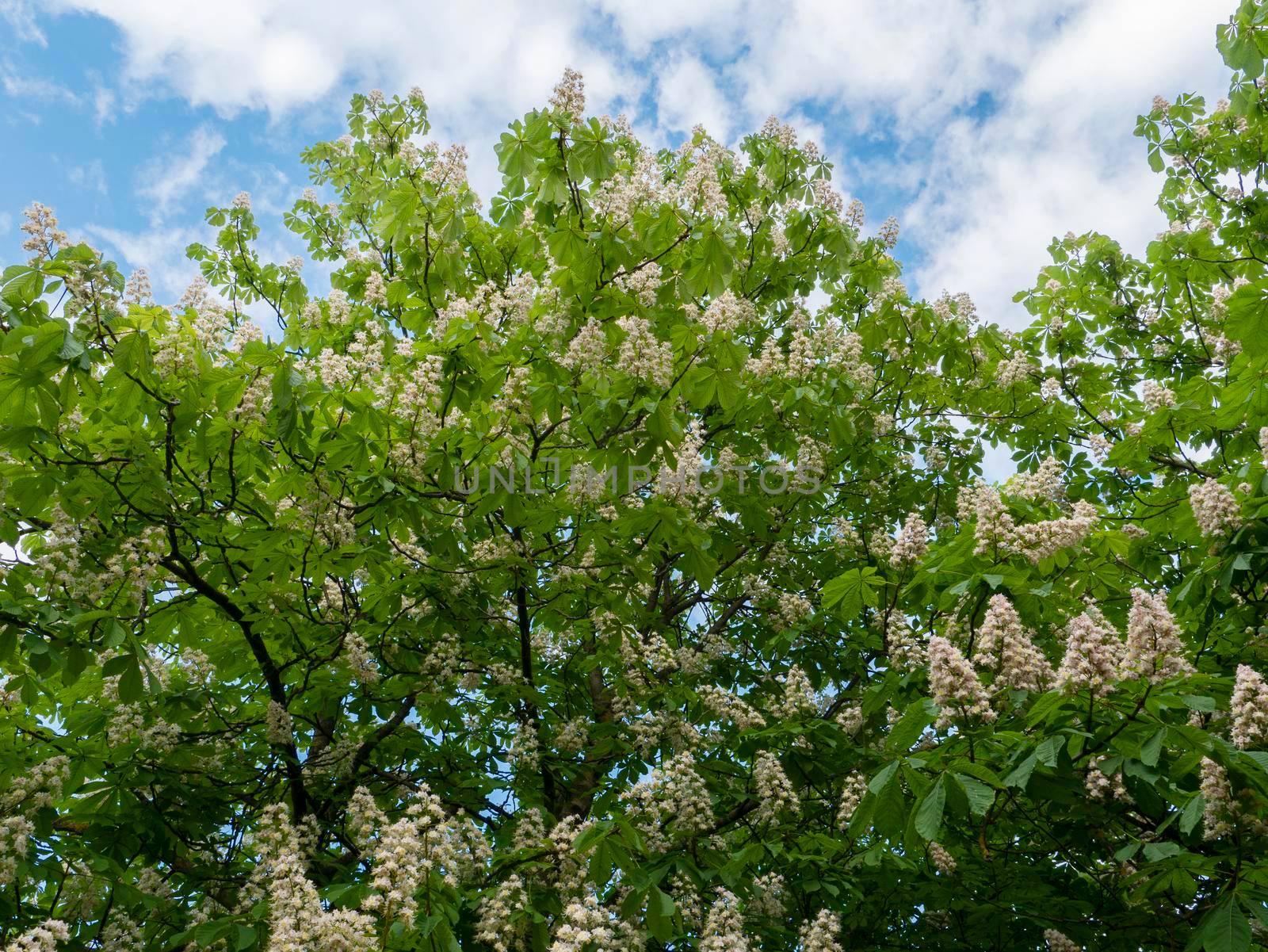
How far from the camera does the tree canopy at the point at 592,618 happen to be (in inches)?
157

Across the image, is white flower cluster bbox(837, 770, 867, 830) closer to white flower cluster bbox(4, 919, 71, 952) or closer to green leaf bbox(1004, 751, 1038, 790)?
green leaf bbox(1004, 751, 1038, 790)

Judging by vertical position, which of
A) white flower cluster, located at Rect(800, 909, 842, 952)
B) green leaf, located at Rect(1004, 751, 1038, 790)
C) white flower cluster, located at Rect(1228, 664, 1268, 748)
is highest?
white flower cluster, located at Rect(1228, 664, 1268, 748)

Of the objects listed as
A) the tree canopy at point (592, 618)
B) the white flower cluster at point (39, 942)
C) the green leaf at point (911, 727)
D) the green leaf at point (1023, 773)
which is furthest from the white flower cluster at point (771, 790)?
the white flower cluster at point (39, 942)

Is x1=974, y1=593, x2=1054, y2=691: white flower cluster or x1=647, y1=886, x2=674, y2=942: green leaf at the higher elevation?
x1=974, y1=593, x2=1054, y2=691: white flower cluster

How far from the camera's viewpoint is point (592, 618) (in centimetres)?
708

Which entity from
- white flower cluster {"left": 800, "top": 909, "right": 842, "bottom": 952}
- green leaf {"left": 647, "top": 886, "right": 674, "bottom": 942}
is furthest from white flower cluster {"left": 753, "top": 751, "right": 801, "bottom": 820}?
green leaf {"left": 647, "top": 886, "right": 674, "bottom": 942}

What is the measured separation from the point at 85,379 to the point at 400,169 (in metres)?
5.57

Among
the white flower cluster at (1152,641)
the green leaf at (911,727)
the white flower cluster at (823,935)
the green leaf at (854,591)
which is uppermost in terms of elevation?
the green leaf at (854,591)

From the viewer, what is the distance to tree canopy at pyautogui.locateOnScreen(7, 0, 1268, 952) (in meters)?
4.00

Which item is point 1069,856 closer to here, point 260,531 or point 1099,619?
point 1099,619

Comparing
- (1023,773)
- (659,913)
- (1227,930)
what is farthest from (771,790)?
(1227,930)

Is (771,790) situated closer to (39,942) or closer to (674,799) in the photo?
(674,799)

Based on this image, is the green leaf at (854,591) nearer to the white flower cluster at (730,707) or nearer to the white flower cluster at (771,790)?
the white flower cluster at (771,790)

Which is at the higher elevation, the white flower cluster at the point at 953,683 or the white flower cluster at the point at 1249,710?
the white flower cluster at the point at 953,683
